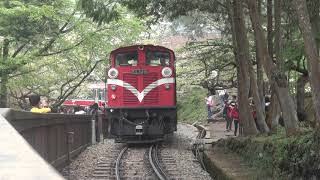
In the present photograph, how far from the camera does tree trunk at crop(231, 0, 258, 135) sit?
14570 mm

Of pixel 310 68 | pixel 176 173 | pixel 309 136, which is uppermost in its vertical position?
pixel 310 68

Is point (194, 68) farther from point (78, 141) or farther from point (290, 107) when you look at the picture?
point (290, 107)

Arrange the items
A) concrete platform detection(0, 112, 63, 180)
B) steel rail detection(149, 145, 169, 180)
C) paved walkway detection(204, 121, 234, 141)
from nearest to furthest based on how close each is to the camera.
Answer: concrete platform detection(0, 112, 63, 180) → steel rail detection(149, 145, 169, 180) → paved walkway detection(204, 121, 234, 141)

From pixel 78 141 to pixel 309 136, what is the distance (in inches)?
435

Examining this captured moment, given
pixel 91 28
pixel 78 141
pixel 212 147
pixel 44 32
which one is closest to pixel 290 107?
pixel 212 147

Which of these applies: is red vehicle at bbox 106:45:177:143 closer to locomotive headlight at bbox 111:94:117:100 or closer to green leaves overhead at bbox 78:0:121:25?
locomotive headlight at bbox 111:94:117:100

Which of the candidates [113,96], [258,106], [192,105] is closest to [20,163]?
[258,106]

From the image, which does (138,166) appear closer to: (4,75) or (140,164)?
(140,164)

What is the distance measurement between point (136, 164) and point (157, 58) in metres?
5.75

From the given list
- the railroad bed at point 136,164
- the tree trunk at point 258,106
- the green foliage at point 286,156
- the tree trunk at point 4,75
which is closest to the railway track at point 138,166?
the railroad bed at point 136,164

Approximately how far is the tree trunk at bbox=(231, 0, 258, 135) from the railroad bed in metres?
1.81

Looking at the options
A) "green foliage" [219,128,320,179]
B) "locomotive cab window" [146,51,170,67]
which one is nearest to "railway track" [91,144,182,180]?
"green foliage" [219,128,320,179]

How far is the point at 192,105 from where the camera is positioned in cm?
4962

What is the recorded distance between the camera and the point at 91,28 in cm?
2700
